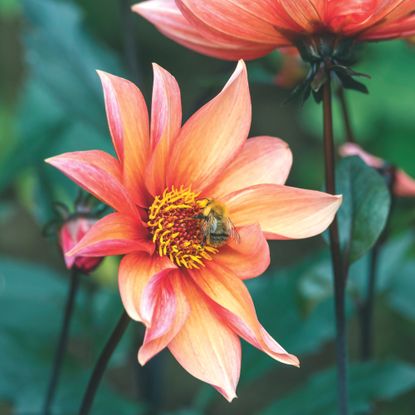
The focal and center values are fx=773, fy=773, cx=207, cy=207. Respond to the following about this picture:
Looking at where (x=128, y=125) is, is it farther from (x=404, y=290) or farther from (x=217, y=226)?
(x=404, y=290)

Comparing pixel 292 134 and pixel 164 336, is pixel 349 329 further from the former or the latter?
pixel 164 336

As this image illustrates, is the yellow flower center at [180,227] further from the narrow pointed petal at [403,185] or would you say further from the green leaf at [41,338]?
the green leaf at [41,338]

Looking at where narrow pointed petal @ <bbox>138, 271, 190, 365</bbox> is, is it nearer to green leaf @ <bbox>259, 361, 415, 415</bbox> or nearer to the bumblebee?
the bumblebee

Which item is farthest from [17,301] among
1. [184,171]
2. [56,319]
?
[184,171]

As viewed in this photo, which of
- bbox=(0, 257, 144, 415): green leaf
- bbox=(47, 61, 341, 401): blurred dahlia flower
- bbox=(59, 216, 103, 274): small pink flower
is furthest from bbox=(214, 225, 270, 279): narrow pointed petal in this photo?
bbox=(0, 257, 144, 415): green leaf

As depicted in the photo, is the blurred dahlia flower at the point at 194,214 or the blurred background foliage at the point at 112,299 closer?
the blurred dahlia flower at the point at 194,214

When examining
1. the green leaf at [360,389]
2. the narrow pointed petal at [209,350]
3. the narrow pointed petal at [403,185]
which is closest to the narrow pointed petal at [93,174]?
the narrow pointed petal at [209,350]
